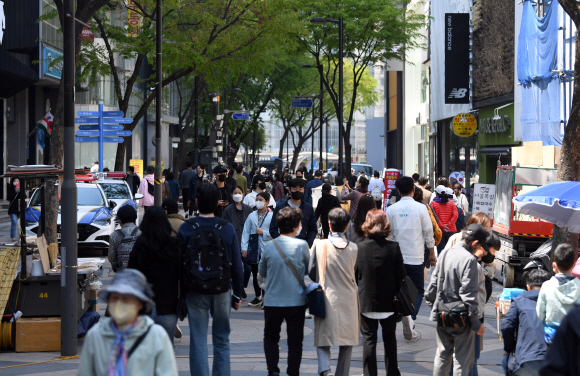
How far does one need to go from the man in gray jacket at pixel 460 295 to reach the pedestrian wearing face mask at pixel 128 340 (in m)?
3.16

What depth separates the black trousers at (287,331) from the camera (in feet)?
20.6

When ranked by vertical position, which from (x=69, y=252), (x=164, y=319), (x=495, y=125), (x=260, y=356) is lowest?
(x=260, y=356)

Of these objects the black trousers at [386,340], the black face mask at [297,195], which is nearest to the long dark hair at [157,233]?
the black trousers at [386,340]

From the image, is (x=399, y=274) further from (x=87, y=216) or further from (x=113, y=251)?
(x=87, y=216)

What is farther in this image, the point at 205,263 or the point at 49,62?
the point at 49,62

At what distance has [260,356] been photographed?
782cm

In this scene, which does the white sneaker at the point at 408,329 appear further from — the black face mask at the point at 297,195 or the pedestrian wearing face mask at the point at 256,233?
the pedestrian wearing face mask at the point at 256,233

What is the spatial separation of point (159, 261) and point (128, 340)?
257 centimetres

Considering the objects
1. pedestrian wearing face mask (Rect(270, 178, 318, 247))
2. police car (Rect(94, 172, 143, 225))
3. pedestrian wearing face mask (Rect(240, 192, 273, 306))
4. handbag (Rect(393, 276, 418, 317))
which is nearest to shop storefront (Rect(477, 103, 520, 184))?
police car (Rect(94, 172, 143, 225))

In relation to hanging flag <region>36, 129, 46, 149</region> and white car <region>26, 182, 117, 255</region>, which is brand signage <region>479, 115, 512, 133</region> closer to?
white car <region>26, 182, 117, 255</region>

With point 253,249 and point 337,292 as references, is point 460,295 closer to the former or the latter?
point 337,292

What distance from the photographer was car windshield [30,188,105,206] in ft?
55.3

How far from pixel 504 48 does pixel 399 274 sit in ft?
69.9

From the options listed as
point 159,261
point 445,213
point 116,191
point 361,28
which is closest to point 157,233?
point 159,261
